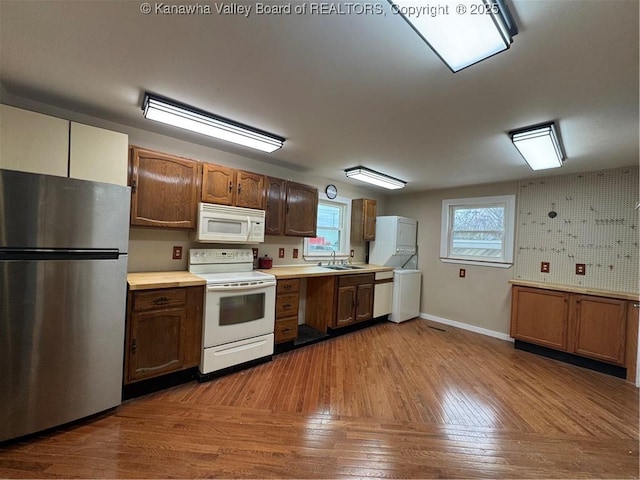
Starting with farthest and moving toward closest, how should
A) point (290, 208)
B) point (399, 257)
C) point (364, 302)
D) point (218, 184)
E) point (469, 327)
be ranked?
point (399, 257) < point (469, 327) < point (364, 302) < point (290, 208) < point (218, 184)

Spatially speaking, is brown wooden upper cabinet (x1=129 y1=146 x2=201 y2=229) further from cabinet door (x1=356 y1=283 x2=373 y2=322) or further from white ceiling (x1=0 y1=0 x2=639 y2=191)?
cabinet door (x1=356 y1=283 x2=373 y2=322)

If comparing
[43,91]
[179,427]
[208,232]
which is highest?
[43,91]

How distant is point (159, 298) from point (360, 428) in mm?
1856

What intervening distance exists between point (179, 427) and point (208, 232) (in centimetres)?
162

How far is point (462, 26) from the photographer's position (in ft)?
3.62

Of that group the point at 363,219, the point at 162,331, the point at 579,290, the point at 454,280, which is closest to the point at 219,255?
the point at 162,331

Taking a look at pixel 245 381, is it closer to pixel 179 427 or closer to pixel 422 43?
pixel 179 427

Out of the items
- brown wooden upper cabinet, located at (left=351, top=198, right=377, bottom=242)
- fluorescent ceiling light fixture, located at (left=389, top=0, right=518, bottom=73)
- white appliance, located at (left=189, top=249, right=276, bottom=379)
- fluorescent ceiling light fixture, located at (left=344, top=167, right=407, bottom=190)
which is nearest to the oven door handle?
white appliance, located at (left=189, top=249, right=276, bottom=379)

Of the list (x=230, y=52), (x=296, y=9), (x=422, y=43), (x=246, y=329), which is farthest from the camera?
(x=246, y=329)

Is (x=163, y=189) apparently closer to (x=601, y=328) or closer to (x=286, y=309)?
(x=286, y=309)

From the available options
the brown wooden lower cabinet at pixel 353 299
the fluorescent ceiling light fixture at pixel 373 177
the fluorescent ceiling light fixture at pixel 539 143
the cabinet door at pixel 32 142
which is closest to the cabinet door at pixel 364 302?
the brown wooden lower cabinet at pixel 353 299

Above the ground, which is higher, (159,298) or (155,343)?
(159,298)

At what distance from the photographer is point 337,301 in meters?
3.56

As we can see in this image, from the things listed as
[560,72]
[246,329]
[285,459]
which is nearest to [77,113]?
[246,329]
